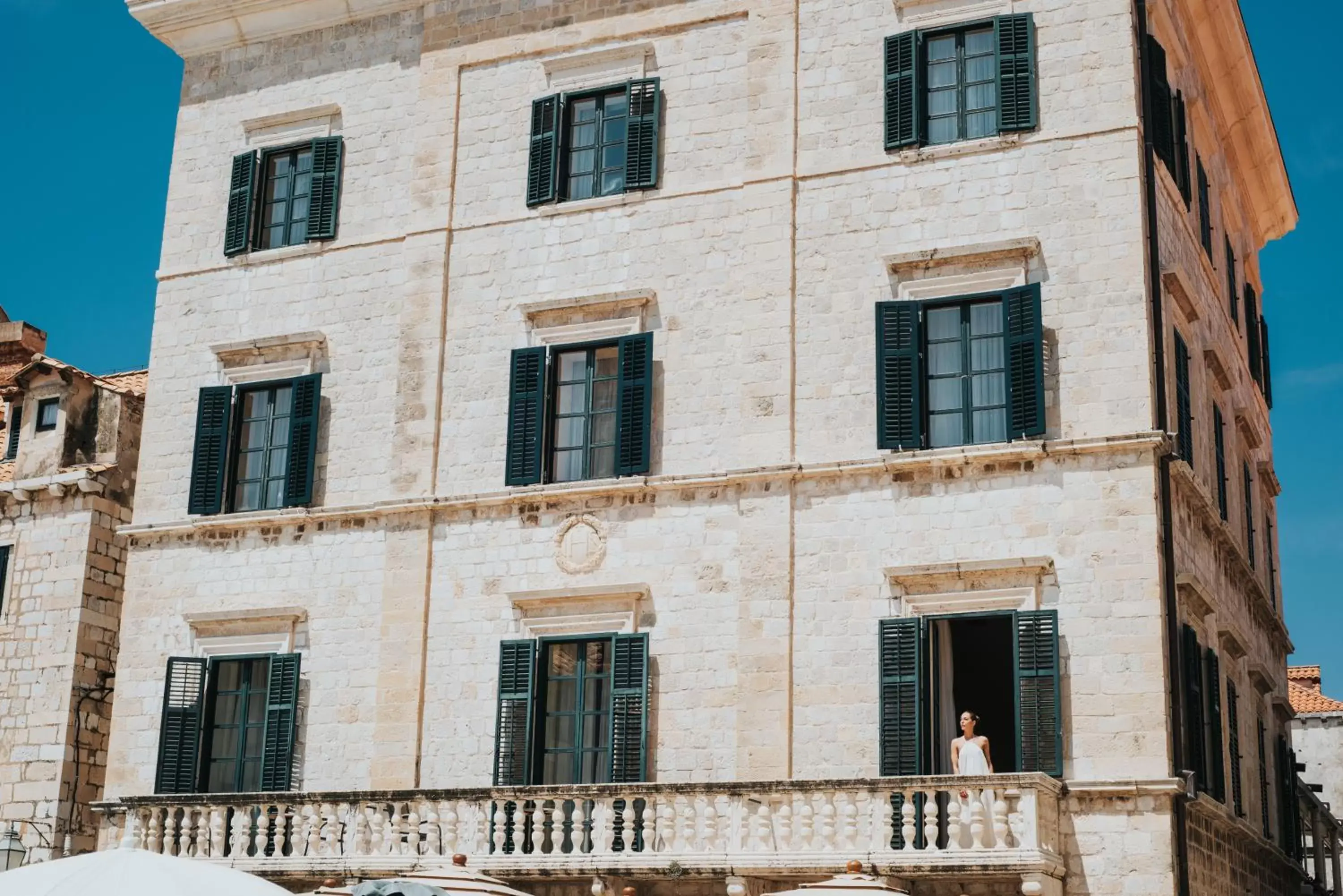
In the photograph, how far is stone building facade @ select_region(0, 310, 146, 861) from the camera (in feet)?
82.6

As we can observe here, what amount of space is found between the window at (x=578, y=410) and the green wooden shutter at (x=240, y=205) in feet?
16.9

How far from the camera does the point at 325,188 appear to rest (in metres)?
25.3

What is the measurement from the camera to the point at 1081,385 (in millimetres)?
20281

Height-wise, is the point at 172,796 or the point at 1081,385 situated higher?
the point at 1081,385

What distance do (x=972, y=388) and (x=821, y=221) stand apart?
9.83 ft

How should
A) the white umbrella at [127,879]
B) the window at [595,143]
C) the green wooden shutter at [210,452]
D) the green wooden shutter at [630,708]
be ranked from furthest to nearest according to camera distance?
1. the green wooden shutter at [210,452]
2. the window at [595,143]
3. the green wooden shutter at [630,708]
4. the white umbrella at [127,879]

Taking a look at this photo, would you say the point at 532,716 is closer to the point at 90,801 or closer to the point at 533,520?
the point at 533,520

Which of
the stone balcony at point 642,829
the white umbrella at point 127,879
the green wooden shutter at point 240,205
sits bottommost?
the white umbrella at point 127,879

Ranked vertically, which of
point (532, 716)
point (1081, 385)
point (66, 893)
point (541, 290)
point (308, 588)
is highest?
point (541, 290)

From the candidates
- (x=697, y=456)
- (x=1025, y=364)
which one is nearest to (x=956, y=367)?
(x=1025, y=364)

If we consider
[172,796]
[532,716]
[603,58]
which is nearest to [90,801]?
[172,796]

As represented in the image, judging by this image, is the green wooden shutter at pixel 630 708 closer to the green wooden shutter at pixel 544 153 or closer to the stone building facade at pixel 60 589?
the green wooden shutter at pixel 544 153

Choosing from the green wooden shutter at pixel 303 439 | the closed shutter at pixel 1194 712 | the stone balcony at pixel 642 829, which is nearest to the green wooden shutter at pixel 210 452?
the green wooden shutter at pixel 303 439

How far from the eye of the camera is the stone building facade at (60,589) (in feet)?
82.6
